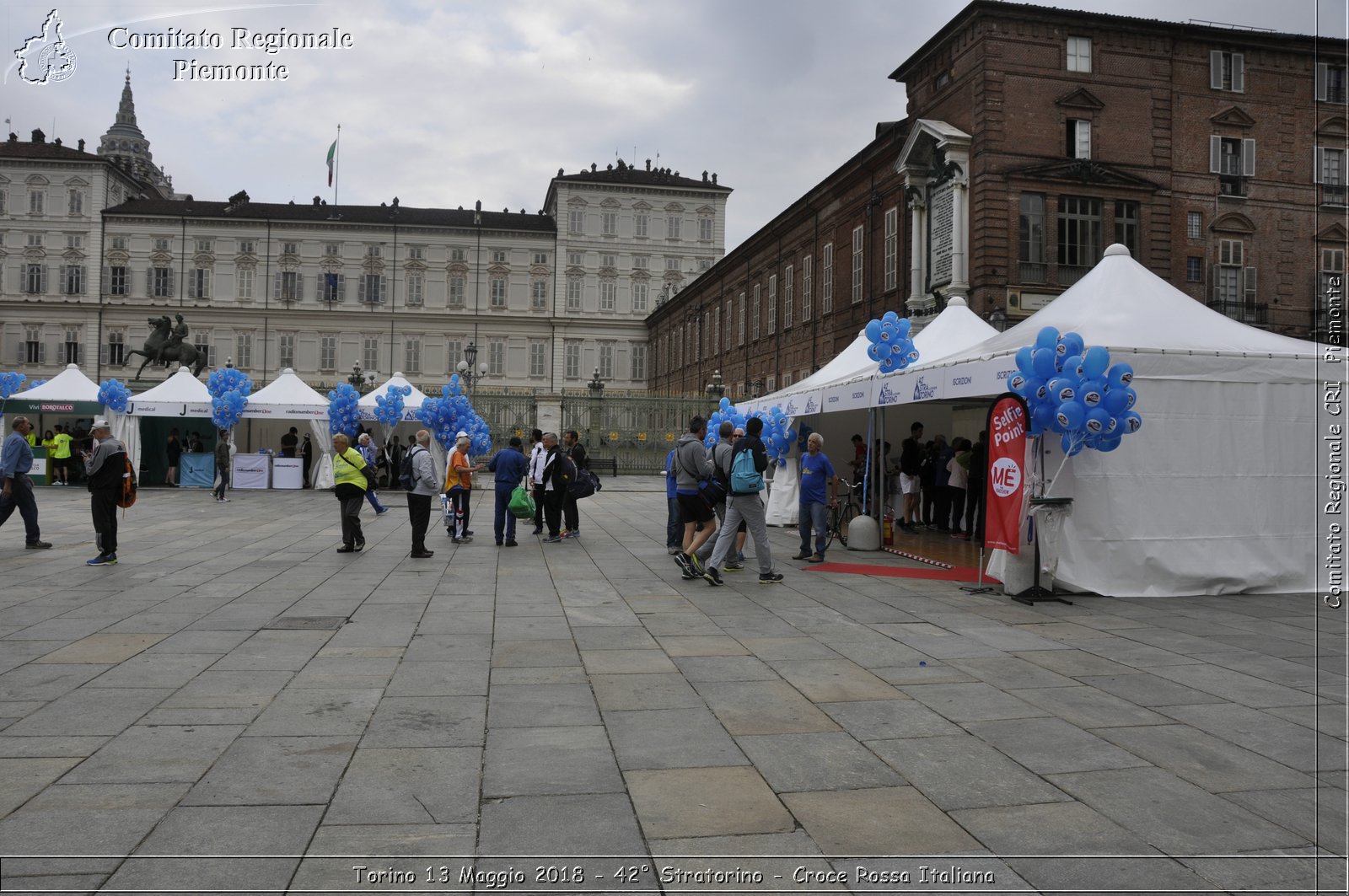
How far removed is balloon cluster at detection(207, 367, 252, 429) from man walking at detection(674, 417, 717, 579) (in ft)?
60.3

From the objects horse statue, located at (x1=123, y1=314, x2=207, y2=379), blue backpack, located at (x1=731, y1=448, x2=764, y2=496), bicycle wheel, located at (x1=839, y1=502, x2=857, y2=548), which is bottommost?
bicycle wheel, located at (x1=839, y1=502, x2=857, y2=548)

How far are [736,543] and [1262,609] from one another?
217 inches

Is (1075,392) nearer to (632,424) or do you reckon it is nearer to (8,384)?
(632,424)

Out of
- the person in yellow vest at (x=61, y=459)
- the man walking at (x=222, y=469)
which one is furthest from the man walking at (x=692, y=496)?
the person in yellow vest at (x=61, y=459)

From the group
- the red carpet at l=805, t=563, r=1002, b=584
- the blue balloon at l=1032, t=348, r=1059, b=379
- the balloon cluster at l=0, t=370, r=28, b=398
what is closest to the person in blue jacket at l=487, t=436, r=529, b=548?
the red carpet at l=805, t=563, r=1002, b=584

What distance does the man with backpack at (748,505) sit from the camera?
10258 millimetres

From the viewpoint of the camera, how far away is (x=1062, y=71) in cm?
2580

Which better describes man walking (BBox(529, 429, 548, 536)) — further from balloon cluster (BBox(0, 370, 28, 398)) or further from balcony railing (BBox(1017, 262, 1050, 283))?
balloon cluster (BBox(0, 370, 28, 398))

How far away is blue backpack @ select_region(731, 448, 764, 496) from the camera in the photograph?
10.2 meters

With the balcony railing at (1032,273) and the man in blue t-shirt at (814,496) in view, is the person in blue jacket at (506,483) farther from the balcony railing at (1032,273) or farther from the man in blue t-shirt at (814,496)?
the balcony railing at (1032,273)

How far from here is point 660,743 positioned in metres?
4.85

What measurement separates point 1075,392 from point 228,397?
22230 millimetres

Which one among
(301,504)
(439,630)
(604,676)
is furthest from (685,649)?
(301,504)

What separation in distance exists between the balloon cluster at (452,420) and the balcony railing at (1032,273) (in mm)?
15041
